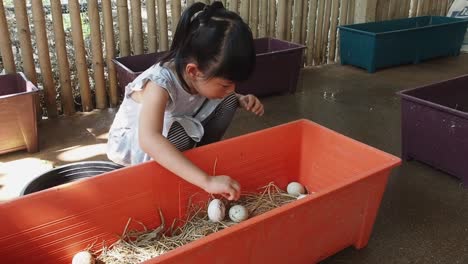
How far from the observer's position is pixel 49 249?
1.19m

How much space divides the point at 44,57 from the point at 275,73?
1.38 metres

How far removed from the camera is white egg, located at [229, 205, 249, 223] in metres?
1.36

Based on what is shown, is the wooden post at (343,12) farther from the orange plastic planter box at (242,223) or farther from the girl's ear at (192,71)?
the girl's ear at (192,71)

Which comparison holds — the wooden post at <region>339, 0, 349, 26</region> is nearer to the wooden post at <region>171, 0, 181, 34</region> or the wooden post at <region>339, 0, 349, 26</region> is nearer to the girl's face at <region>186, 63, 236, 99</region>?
the wooden post at <region>171, 0, 181, 34</region>

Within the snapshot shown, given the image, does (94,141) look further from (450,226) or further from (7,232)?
(450,226)

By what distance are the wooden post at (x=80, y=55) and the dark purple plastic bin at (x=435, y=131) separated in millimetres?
1750

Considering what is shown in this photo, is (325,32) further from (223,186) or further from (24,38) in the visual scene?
(223,186)

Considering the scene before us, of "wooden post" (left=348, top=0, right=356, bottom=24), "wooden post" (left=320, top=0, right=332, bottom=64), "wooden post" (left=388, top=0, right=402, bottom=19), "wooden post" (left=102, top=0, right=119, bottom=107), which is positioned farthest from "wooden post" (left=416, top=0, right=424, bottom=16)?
"wooden post" (left=102, top=0, right=119, bottom=107)

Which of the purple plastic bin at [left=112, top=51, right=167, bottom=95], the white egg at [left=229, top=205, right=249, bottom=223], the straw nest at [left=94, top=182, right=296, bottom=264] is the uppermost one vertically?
the purple plastic bin at [left=112, top=51, right=167, bottom=95]

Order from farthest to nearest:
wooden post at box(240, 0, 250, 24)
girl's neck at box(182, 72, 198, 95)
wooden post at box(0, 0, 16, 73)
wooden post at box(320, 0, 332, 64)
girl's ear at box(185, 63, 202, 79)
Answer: wooden post at box(320, 0, 332, 64)
wooden post at box(240, 0, 250, 24)
wooden post at box(0, 0, 16, 73)
girl's neck at box(182, 72, 198, 95)
girl's ear at box(185, 63, 202, 79)

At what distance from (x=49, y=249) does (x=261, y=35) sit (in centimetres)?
250

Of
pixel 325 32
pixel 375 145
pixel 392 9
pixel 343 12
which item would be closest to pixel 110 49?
pixel 375 145

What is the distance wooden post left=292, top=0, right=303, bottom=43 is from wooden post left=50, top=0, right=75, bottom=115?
1.75m

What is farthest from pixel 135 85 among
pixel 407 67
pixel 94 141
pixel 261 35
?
pixel 407 67
